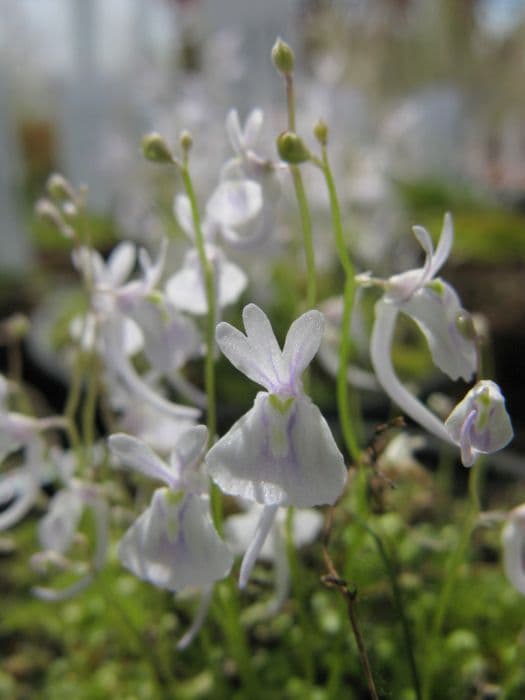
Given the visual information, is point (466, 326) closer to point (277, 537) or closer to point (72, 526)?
point (277, 537)

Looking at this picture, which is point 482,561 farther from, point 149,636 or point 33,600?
point 33,600

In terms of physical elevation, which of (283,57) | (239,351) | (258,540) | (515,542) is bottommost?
(515,542)

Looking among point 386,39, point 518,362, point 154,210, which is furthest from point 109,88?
point 386,39

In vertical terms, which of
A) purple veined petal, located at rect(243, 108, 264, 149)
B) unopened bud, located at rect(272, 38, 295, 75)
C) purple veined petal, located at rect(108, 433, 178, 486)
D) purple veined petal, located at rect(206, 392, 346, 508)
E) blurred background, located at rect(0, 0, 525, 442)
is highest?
unopened bud, located at rect(272, 38, 295, 75)

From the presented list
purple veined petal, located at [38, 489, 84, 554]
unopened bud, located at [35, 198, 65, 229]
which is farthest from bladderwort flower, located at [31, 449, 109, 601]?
unopened bud, located at [35, 198, 65, 229]

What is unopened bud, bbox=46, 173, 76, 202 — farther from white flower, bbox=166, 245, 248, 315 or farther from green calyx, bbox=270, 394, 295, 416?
green calyx, bbox=270, 394, 295, 416

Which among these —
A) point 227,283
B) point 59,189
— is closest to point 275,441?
point 227,283

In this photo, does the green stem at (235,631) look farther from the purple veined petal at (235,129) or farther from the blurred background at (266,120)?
the blurred background at (266,120)
